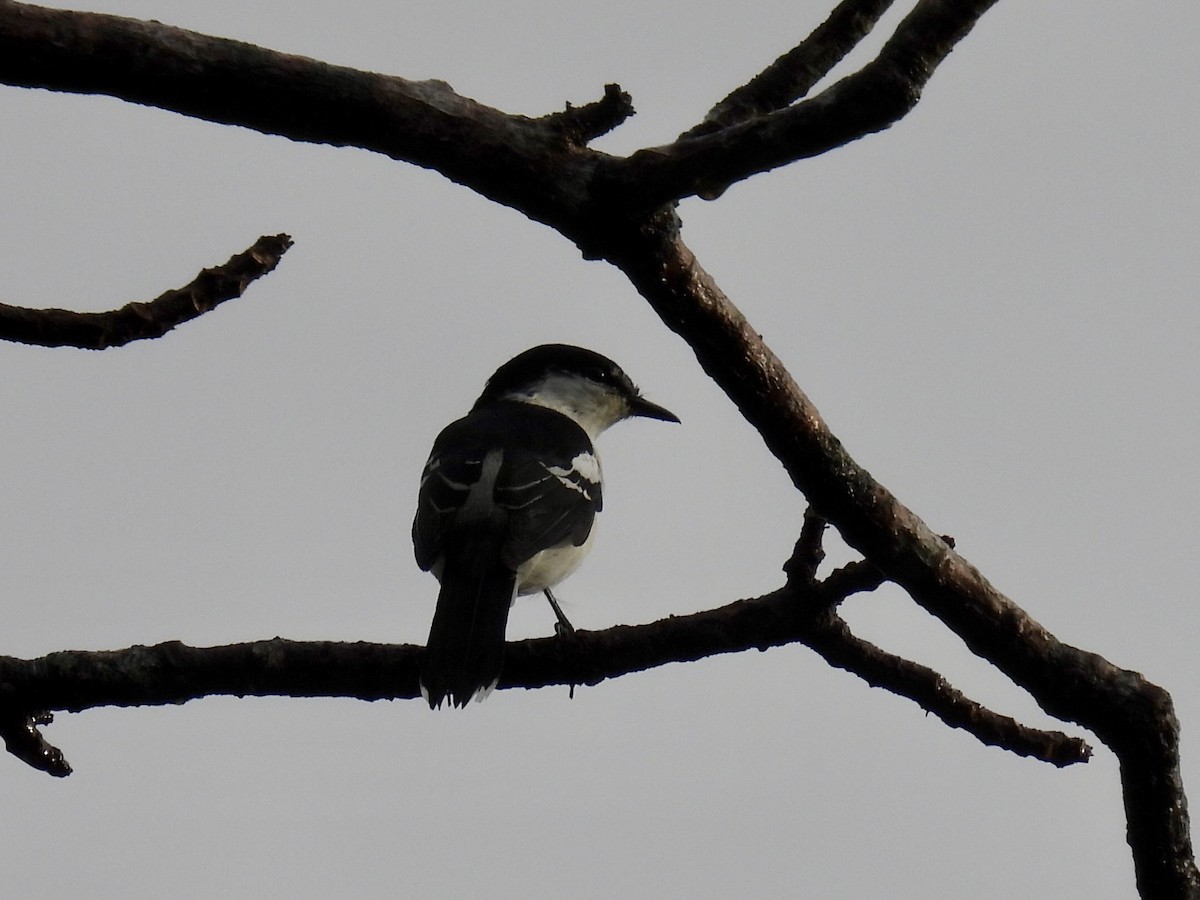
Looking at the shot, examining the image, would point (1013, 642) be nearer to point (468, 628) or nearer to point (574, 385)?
point (468, 628)

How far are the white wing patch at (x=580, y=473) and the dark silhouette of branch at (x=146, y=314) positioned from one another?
10.1ft

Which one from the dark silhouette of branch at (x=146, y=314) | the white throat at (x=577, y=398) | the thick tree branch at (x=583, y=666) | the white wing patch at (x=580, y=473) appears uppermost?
the white throat at (x=577, y=398)

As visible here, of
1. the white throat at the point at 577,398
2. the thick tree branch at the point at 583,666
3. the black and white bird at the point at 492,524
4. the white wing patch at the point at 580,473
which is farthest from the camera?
the white throat at the point at 577,398

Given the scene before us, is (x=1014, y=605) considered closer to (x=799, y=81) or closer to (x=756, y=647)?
(x=756, y=647)

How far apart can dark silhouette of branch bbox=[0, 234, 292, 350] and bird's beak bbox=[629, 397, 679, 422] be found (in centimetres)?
534

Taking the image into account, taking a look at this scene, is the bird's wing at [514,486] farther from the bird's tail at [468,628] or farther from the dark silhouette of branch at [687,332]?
the dark silhouette of branch at [687,332]

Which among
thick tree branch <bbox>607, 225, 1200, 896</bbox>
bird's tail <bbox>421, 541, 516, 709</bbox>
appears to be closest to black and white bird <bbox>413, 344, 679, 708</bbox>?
bird's tail <bbox>421, 541, 516, 709</bbox>

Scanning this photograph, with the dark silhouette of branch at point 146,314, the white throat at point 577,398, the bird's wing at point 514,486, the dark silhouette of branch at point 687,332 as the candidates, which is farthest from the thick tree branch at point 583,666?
the white throat at point 577,398

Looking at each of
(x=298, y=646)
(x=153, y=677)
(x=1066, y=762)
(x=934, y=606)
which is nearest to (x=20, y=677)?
(x=153, y=677)

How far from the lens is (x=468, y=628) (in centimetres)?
534

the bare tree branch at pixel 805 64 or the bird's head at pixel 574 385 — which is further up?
the bird's head at pixel 574 385

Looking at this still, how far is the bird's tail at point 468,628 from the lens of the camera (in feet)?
15.5

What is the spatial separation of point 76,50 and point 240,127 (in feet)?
1.19

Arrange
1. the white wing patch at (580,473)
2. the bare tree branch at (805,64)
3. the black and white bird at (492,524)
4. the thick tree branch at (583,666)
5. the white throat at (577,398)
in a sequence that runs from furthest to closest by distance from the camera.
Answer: the white throat at (577,398), the white wing patch at (580,473), the black and white bird at (492,524), the thick tree branch at (583,666), the bare tree branch at (805,64)
